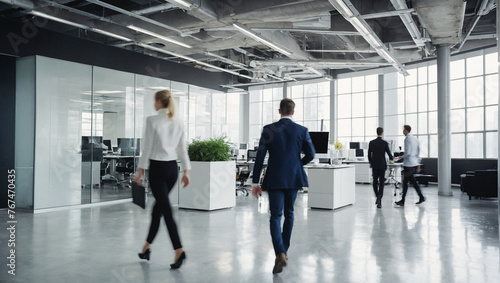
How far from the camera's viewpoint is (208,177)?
7977 mm

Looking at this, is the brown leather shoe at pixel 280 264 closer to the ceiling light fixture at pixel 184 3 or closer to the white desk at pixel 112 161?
the ceiling light fixture at pixel 184 3

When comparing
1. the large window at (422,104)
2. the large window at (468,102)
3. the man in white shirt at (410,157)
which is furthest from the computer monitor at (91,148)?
the large window at (468,102)

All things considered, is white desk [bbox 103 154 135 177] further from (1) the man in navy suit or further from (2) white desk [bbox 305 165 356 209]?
(1) the man in navy suit

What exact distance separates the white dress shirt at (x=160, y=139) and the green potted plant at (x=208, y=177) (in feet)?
12.9

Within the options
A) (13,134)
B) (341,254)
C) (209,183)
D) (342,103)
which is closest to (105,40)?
(13,134)

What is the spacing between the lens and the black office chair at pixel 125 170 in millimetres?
9719

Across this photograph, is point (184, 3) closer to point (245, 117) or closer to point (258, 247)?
point (258, 247)

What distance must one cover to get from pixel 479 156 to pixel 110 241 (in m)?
12.9

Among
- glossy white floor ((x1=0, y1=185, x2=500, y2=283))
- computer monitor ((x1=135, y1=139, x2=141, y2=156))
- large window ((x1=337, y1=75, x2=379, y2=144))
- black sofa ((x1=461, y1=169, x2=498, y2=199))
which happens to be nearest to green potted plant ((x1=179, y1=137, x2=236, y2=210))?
glossy white floor ((x1=0, y1=185, x2=500, y2=283))

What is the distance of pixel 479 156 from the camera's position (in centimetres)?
1389

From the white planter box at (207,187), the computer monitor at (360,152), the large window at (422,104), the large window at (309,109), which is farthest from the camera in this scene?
the large window at (309,109)

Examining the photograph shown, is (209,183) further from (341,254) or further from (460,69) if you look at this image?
(460,69)

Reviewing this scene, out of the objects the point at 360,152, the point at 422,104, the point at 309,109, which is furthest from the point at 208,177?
the point at 309,109

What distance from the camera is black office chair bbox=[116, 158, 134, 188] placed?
383 inches
